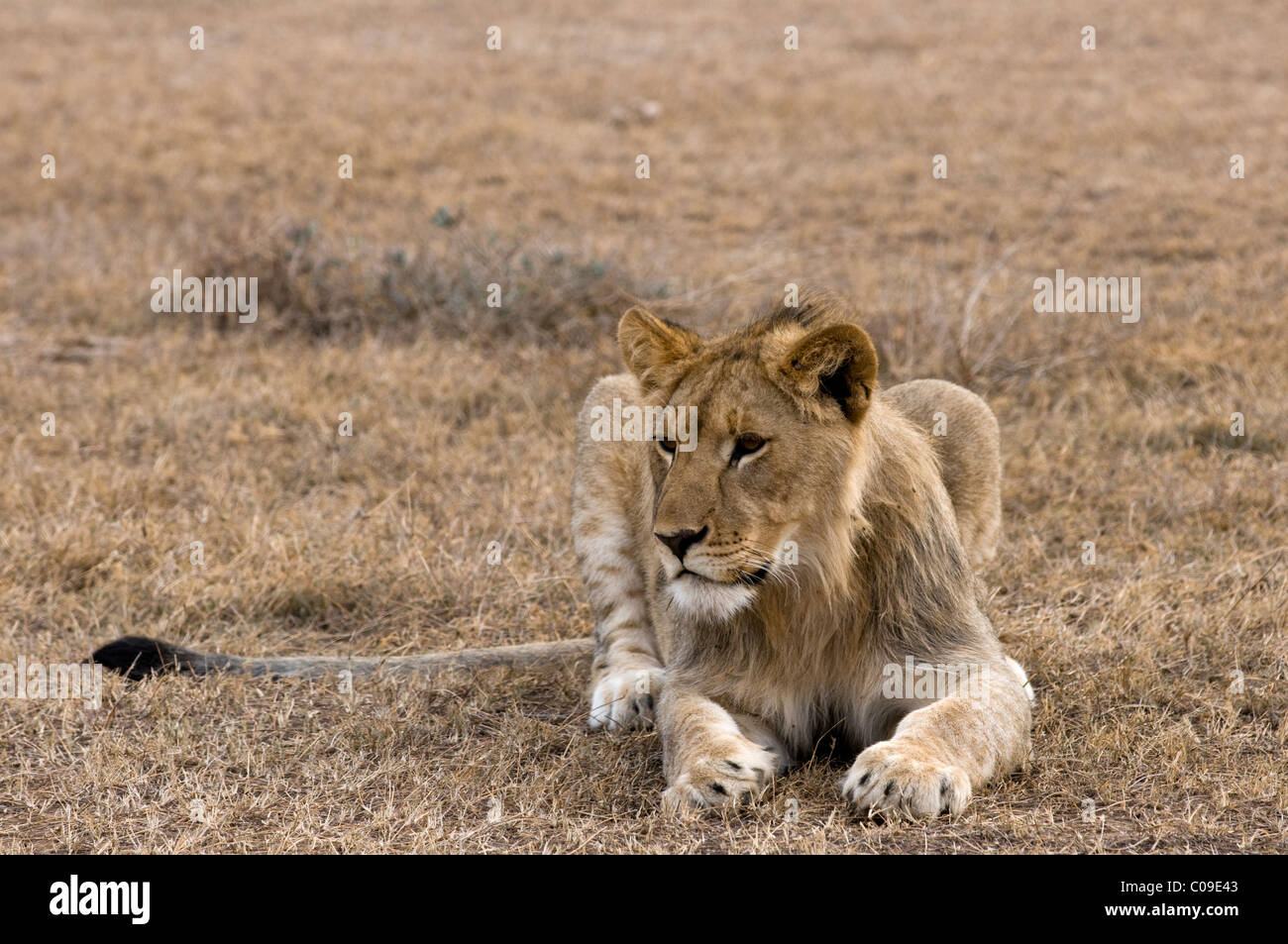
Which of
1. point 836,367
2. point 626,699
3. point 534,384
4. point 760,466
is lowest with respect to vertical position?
point 626,699

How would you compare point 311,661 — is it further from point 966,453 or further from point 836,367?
point 966,453

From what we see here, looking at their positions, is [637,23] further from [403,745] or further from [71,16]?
[403,745]

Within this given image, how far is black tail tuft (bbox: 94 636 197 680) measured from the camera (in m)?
4.93

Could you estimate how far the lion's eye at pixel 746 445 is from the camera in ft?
12.8

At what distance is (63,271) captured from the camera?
1109cm

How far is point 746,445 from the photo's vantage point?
3918 mm

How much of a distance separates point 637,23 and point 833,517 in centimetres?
1995

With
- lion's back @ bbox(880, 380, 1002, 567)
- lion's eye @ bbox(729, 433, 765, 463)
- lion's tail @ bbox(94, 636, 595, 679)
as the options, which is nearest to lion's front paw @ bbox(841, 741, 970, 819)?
lion's eye @ bbox(729, 433, 765, 463)

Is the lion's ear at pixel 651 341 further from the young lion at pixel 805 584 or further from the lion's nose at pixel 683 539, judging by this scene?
the lion's nose at pixel 683 539

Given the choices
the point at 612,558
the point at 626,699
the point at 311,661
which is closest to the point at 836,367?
the point at 626,699

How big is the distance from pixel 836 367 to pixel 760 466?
1.09 feet

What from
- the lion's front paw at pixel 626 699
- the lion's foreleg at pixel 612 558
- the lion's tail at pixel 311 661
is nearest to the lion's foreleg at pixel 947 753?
the lion's front paw at pixel 626 699

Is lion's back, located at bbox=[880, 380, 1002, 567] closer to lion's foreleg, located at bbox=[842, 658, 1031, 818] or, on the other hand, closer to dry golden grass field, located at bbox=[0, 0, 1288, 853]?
dry golden grass field, located at bbox=[0, 0, 1288, 853]

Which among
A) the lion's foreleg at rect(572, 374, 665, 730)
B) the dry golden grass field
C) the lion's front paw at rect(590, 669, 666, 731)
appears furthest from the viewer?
the lion's foreleg at rect(572, 374, 665, 730)
